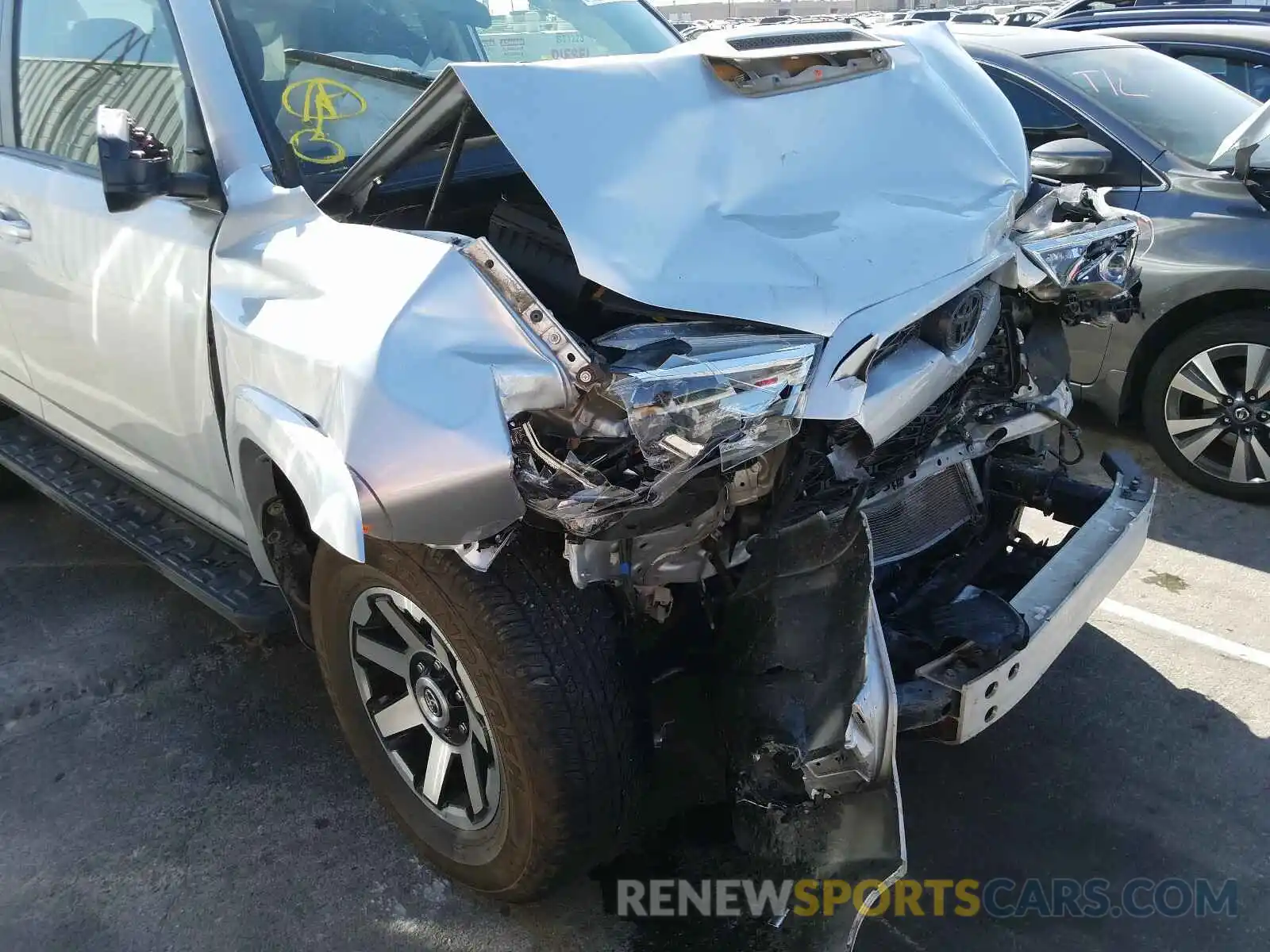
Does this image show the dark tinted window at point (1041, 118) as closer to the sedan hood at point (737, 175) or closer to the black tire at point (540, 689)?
the sedan hood at point (737, 175)

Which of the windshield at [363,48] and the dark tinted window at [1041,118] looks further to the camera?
the dark tinted window at [1041,118]

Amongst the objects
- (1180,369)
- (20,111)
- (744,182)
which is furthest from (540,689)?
(1180,369)

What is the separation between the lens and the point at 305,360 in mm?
2039

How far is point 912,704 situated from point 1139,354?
10.2 feet

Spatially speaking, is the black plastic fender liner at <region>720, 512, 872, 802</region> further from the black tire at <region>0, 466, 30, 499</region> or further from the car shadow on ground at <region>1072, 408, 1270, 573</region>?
the black tire at <region>0, 466, 30, 499</region>

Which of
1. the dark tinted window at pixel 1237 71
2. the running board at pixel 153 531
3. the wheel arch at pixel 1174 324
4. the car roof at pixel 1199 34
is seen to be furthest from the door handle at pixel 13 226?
the dark tinted window at pixel 1237 71

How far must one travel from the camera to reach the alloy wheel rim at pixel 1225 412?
13.8 ft

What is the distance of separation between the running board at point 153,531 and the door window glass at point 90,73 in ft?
3.74

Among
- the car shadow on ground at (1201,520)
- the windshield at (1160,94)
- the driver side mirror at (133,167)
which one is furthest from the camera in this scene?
the windshield at (1160,94)

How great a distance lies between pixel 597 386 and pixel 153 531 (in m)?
2.18

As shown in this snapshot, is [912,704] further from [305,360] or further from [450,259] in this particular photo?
[305,360]

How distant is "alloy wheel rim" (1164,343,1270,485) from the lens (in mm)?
4207

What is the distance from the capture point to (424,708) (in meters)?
2.42

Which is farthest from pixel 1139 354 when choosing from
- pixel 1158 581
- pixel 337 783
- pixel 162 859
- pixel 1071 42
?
pixel 162 859
